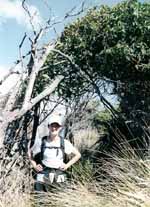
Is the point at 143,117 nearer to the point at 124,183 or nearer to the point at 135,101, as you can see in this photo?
the point at 135,101

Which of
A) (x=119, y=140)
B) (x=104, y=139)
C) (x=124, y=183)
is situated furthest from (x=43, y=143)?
(x=104, y=139)

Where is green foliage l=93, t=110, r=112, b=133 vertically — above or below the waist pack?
above

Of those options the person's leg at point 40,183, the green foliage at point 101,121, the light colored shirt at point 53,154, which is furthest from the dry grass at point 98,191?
the green foliage at point 101,121

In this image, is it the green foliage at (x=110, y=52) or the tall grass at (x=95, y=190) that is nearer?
the tall grass at (x=95, y=190)

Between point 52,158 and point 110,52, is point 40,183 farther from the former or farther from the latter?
point 110,52

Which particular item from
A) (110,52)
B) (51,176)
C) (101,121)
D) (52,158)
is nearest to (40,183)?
(51,176)

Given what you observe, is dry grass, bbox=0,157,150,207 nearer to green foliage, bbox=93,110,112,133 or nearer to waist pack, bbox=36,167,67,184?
waist pack, bbox=36,167,67,184

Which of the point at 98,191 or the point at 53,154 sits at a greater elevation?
the point at 53,154

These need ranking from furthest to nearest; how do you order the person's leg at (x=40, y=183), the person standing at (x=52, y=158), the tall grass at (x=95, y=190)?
1. the person's leg at (x=40, y=183)
2. the person standing at (x=52, y=158)
3. the tall grass at (x=95, y=190)

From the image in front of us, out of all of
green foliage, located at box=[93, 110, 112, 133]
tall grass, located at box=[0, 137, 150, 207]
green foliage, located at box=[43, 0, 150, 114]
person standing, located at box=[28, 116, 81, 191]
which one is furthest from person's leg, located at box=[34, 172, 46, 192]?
green foliage, located at box=[93, 110, 112, 133]

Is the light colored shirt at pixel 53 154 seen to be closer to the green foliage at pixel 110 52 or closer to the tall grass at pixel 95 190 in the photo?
the tall grass at pixel 95 190

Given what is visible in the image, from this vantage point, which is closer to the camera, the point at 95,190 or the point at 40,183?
the point at 95,190

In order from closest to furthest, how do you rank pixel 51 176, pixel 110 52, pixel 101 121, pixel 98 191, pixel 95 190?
pixel 98 191 → pixel 95 190 → pixel 51 176 → pixel 110 52 → pixel 101 121

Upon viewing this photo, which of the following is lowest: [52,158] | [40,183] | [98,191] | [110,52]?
[98,191]
